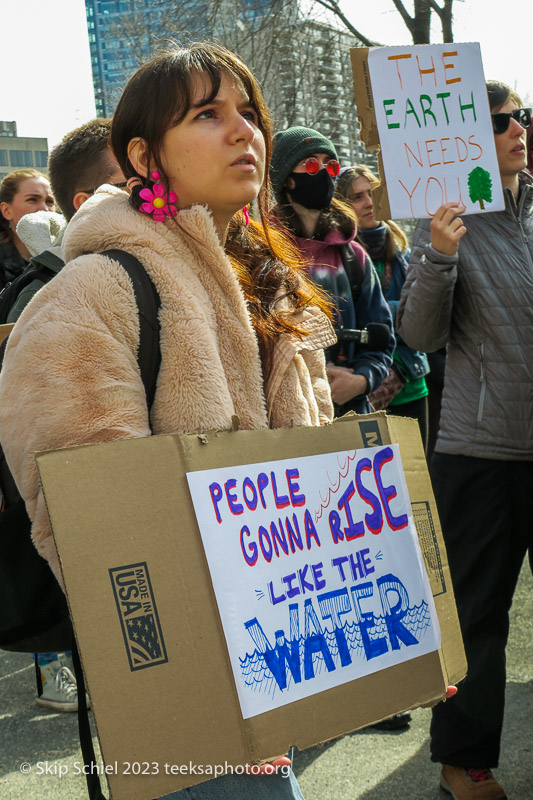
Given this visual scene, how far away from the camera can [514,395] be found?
278cm

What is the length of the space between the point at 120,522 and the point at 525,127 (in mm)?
2246

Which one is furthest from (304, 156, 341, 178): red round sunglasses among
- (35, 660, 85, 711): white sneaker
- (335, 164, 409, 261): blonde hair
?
(35, 660, 85, 711): white sneaker

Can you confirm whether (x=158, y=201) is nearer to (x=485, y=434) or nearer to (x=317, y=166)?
(x=485, y=434)

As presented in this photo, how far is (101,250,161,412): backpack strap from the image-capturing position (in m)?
1.49

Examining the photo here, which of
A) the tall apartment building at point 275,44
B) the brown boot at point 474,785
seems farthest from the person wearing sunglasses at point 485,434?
the tall apartment building at point 275,44

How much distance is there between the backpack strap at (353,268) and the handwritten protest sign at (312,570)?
2.06m

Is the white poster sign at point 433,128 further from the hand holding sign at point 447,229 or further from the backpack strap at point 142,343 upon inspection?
the backpack strap at point 142,343

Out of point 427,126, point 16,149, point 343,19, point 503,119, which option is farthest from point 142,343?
point 16,149

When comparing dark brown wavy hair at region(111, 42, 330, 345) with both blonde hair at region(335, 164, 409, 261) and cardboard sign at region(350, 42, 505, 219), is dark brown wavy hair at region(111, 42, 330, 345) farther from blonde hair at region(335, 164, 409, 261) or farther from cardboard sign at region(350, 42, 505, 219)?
blonde hair at region(335, 164, 409, 261)

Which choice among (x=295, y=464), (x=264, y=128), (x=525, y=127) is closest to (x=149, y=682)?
(x=295, y=464)

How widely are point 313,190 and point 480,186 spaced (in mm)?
1142

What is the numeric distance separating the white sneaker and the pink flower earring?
2.78 m

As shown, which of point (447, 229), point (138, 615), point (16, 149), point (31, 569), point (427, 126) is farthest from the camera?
point (16, 149)

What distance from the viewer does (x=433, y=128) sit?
2.42 metres
